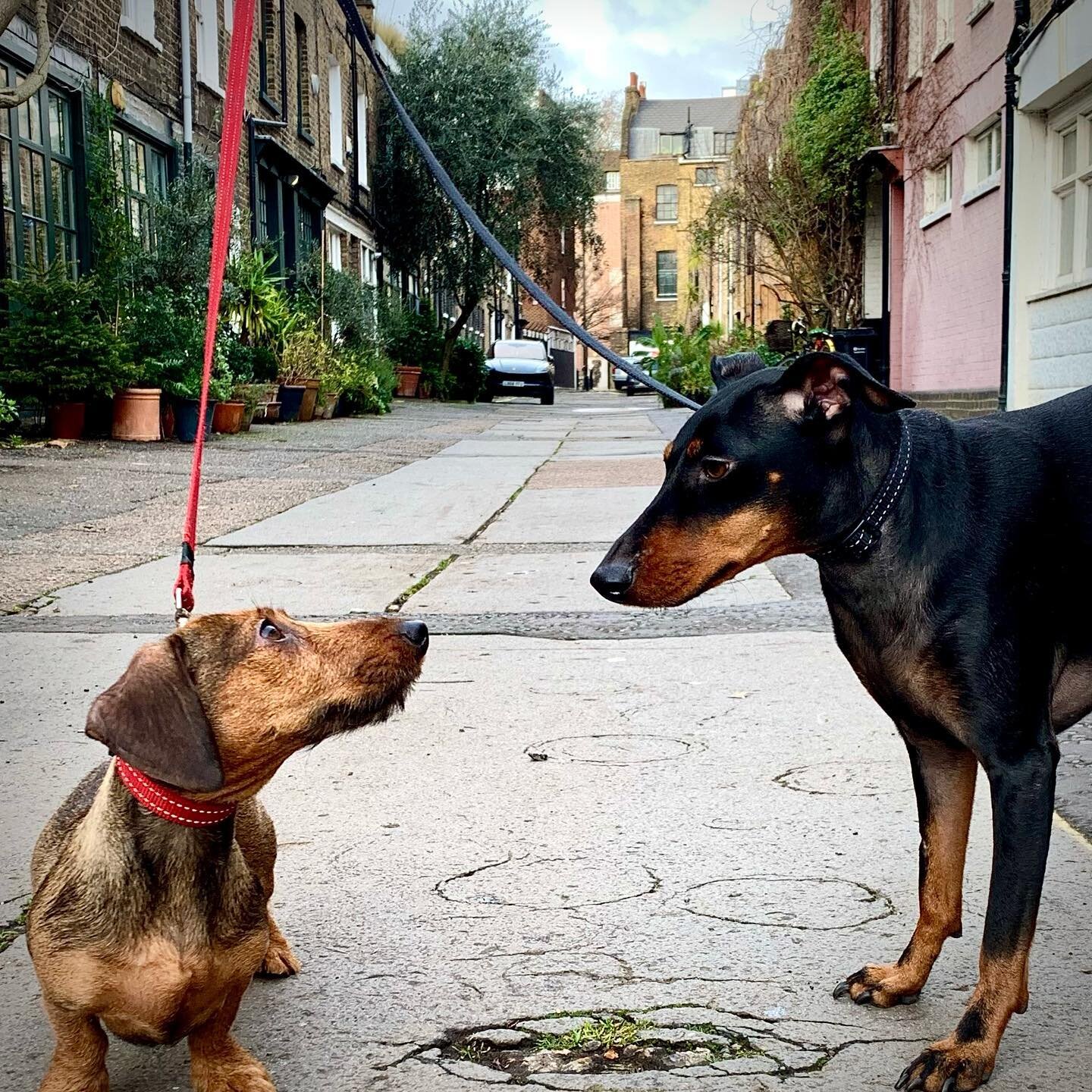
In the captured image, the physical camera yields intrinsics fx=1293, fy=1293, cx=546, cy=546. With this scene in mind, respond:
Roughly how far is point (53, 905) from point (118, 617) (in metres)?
3.72

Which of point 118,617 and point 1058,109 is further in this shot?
point 1058,109

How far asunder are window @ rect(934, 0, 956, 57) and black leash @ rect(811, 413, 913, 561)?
14.2 m

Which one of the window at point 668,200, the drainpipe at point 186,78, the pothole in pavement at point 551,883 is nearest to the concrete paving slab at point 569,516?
the pothole in pavement at point 551,883

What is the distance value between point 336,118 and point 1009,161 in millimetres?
19363

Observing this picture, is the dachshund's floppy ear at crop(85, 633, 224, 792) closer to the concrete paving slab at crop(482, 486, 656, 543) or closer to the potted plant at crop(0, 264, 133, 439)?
the concrete paving slab at crop(482, 486, 656, 543)

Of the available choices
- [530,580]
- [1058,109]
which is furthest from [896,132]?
[530,580]

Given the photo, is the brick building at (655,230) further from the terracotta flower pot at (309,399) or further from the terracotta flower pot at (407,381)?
the terracotta flower pot at (309,399)

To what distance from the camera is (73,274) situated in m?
14.2

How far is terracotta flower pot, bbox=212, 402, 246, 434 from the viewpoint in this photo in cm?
1539

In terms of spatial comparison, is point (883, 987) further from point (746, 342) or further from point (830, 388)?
point (746, 342)

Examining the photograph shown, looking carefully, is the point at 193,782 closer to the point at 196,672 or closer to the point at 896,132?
the point at 196,672

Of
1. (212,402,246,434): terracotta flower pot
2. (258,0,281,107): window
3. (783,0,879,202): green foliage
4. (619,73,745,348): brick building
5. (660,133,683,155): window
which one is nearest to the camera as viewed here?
(212,402,246,434): terracotta flower pot

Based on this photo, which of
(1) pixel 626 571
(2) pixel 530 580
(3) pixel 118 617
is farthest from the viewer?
(2) pixel 530 580

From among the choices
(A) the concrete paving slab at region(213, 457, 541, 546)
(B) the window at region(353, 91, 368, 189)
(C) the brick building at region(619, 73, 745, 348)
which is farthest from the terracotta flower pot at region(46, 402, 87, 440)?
(C) the brick building at region(619, 73, 745, 348)
